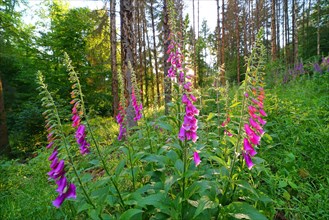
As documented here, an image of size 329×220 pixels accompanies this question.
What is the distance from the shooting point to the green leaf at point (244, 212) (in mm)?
1663

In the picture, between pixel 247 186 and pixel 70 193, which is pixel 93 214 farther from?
pixel 247 186

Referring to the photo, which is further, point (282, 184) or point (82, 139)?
point (282, 184)

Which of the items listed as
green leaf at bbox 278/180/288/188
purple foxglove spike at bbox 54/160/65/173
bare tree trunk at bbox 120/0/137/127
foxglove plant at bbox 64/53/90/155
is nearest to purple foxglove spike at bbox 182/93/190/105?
foxglove plant at bbox 64/53/90/155

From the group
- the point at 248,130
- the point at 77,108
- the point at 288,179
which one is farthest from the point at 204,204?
the point at 77,108

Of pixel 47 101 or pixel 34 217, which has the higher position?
pixel 47 101

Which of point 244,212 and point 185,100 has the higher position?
point 185,100

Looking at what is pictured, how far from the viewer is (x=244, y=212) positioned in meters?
1.72

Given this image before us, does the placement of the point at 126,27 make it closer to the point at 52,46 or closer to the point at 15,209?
the point at 15,209

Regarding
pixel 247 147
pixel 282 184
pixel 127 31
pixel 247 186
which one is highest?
pixel 127 31

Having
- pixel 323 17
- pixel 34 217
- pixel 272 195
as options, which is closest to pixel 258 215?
pixel 272 195

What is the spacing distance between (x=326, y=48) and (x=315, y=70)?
18.4 metres

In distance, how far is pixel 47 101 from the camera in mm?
1808

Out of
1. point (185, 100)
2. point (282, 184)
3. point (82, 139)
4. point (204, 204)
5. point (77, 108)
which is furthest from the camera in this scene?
point (282, 184)

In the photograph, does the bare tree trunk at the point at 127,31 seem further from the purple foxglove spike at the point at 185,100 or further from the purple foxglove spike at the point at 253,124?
the purple foxglove spike at the point at 253,124
